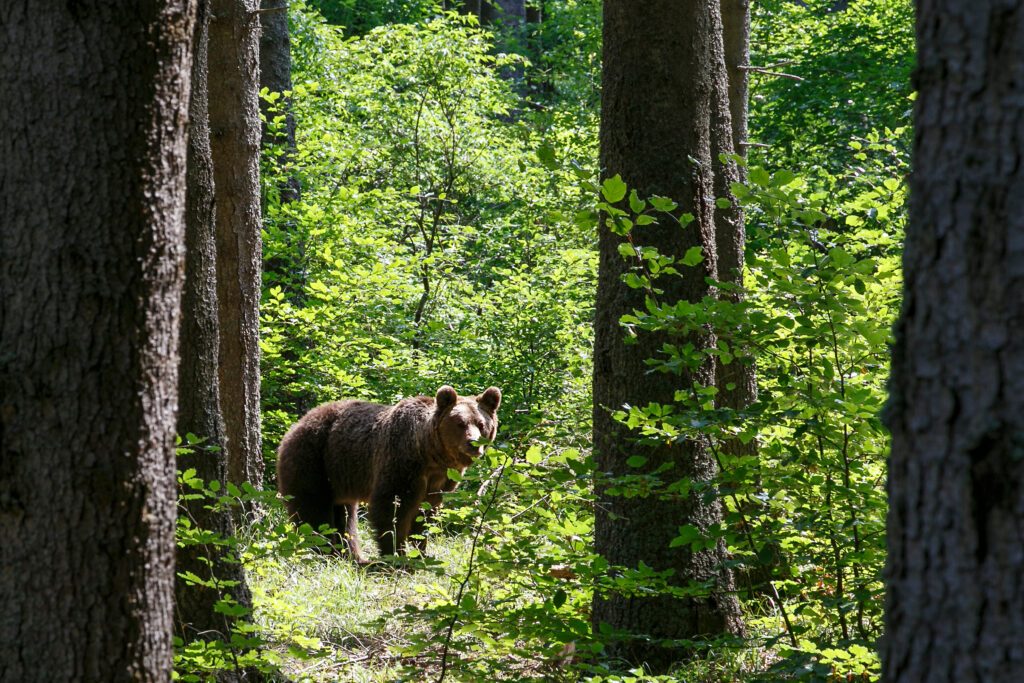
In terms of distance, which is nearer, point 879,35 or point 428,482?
point 428,482

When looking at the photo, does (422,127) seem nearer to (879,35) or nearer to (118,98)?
(879,35)

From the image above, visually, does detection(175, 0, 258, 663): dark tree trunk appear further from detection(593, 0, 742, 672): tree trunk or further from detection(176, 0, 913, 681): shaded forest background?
detection(593, 0, 742, 672): tree trunk

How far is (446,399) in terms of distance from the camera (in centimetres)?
956

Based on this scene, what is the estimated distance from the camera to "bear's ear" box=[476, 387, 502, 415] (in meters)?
9.72

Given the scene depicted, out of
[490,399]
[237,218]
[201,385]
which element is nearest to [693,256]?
[201,385]

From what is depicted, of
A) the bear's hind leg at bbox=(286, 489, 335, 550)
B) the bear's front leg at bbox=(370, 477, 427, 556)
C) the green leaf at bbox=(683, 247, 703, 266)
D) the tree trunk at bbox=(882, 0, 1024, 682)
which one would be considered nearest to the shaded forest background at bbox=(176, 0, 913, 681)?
the green leaf at bbox=(683, 247, 703, 266)

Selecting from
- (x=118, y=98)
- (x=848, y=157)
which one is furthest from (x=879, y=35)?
(x=118, y=98)

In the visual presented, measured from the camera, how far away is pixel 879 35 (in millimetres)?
18516

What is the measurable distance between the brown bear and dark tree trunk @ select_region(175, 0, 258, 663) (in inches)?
155

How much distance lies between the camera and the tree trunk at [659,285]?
17.5 ft

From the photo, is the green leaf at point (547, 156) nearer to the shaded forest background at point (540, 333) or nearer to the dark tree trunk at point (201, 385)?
the shaded forest background at point (540, 333)

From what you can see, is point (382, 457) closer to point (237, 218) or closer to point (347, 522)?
point (347, 522)

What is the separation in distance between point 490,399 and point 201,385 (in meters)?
4.78

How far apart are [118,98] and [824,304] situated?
2.33m
